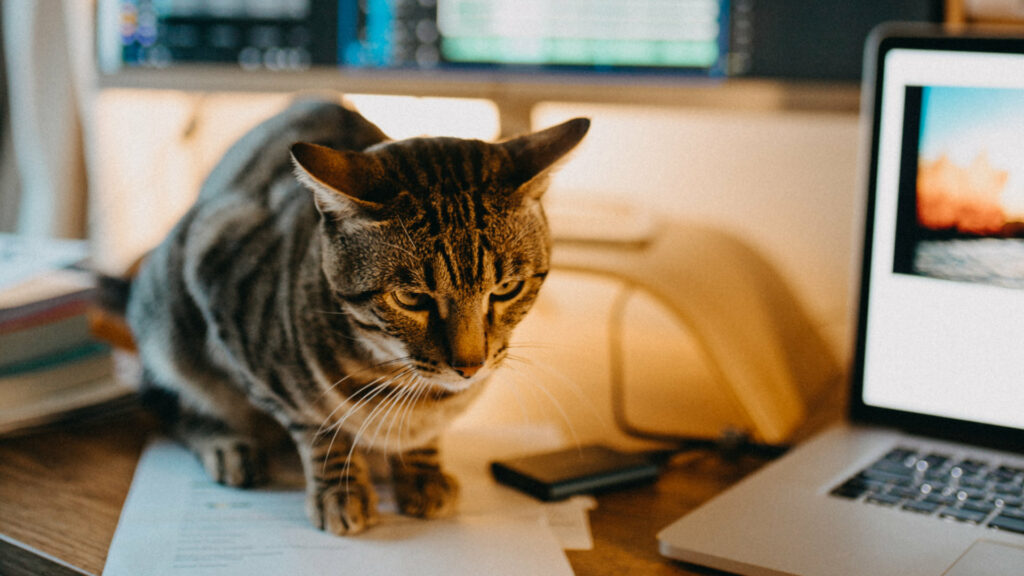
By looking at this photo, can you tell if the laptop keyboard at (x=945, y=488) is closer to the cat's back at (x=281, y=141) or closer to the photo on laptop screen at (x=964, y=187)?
the photo on laptop screen at (x=964, y=187)

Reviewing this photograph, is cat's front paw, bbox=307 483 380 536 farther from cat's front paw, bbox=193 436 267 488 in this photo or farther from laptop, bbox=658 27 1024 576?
laptop, bbox=658 27 1024 576

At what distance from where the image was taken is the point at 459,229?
1.97 feet

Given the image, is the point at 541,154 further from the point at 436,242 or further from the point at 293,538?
the point at 293,538

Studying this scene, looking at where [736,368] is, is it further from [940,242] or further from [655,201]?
[655,201]

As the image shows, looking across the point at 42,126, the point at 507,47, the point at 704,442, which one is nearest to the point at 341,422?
the point at 704,442

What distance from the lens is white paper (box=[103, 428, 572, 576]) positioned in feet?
1.96

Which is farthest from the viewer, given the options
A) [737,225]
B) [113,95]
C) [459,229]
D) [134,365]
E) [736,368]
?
[113,95]

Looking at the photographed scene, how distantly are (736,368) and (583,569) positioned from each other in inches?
14.0

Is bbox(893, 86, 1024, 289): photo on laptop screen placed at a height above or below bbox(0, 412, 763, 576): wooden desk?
above

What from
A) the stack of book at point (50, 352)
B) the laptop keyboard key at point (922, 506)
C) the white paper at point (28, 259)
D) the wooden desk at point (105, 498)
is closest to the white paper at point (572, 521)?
the wooden desk at point (105, 498)

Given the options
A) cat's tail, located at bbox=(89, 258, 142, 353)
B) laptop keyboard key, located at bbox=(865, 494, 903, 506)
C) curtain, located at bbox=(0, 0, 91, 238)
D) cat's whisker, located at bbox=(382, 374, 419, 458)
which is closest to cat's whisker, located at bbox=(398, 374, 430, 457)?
cat's whisker, located at bbox=(382, 374, 419, 458)

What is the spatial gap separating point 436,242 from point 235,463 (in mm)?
289

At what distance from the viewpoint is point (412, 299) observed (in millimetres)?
608

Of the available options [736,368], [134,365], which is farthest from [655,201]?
[134,365]
